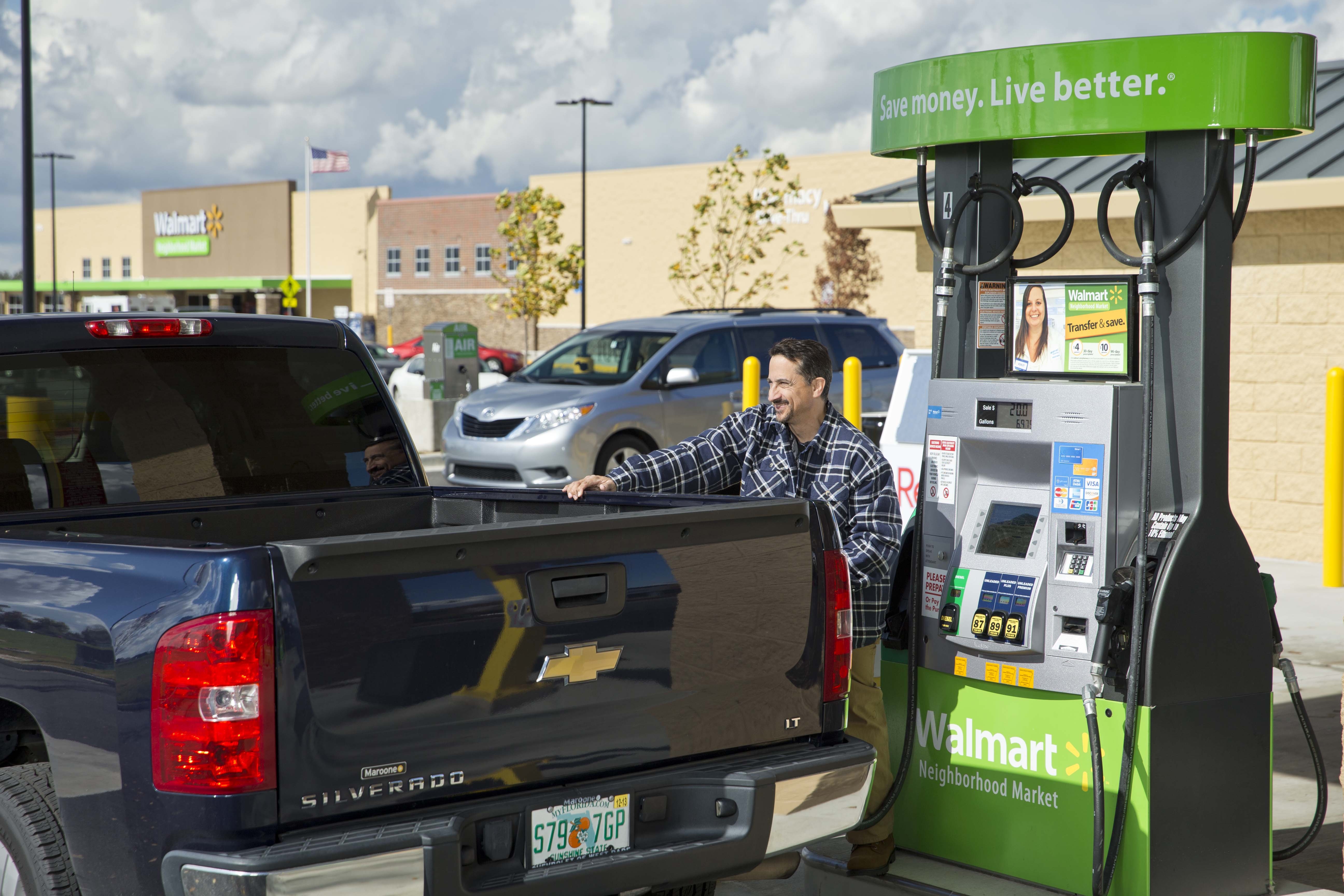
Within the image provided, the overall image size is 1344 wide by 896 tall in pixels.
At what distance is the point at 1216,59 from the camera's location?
386cm

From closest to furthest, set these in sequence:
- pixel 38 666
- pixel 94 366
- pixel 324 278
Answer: pixel 38 666, pixel 94 366, pixel 324 278

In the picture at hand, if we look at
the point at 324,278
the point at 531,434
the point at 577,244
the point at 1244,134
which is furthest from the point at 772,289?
the point at 1244,134

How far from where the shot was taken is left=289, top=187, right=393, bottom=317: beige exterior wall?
61.1 m

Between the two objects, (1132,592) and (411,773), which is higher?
(1132,592)

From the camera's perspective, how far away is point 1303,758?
6117mm

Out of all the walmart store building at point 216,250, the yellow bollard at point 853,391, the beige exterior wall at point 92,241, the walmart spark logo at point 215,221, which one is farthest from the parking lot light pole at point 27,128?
the beige exterior wall at point 92,241

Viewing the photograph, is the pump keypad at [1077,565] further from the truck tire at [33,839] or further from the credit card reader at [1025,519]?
the truck tire at [33,839]

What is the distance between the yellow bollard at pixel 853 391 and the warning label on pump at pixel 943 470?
6524 millimetres

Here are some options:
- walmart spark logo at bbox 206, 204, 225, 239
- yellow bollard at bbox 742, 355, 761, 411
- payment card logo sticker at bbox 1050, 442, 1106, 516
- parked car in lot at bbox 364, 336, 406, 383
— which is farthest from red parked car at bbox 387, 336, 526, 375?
payment card logo sticker at bbox 1050, 442, 1106, 516

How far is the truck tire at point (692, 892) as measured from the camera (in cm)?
384

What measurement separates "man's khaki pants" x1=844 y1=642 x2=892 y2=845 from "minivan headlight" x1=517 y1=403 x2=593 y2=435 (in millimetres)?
8719

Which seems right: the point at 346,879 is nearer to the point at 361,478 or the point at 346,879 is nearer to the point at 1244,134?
the point at 361,478

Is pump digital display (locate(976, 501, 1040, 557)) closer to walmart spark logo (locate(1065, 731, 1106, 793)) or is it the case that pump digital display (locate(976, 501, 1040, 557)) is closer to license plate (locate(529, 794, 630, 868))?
walmart spark logo (locate(1065, 731, 1106, 793))

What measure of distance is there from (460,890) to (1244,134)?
132 inches
